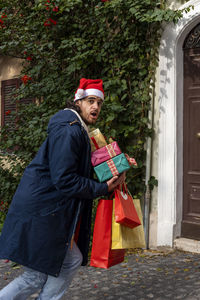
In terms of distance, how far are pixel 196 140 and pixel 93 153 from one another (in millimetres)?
2936

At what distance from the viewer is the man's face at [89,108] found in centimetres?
281

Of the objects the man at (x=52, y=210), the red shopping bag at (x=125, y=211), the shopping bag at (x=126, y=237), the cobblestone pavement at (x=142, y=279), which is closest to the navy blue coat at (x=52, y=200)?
the man at (x=52, y=210)

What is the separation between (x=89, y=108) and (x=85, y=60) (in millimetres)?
3279

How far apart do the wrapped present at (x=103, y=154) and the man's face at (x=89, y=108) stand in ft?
0.71

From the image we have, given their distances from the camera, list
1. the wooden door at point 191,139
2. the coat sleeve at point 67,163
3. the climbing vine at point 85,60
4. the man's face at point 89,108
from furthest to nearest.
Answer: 1. the climbing vine at point 85,60
2. the wooden door at point 191,139
3. the man's face at point 89,108
4. the coat sleeve at point 67,163

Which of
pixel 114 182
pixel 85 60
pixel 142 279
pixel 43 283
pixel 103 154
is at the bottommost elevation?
pixel 142 279

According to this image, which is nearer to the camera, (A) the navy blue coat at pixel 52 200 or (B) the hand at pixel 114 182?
(A) the navy blue coat at pixel 52 200

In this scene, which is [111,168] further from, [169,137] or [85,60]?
[85,60]

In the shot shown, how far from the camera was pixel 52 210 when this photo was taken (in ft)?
8.39

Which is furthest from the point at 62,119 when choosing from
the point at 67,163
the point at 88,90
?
the point at 88,90

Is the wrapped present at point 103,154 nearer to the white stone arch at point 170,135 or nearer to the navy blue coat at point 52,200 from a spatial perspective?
the navy blue coat at point 52,200

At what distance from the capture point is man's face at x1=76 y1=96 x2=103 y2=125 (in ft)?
9.22

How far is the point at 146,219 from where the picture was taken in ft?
18.3

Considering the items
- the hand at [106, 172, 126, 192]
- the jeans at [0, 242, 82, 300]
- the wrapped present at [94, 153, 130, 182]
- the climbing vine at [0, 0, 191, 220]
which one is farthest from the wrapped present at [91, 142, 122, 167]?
the climbing vine at [0, 0, 191, 220]
